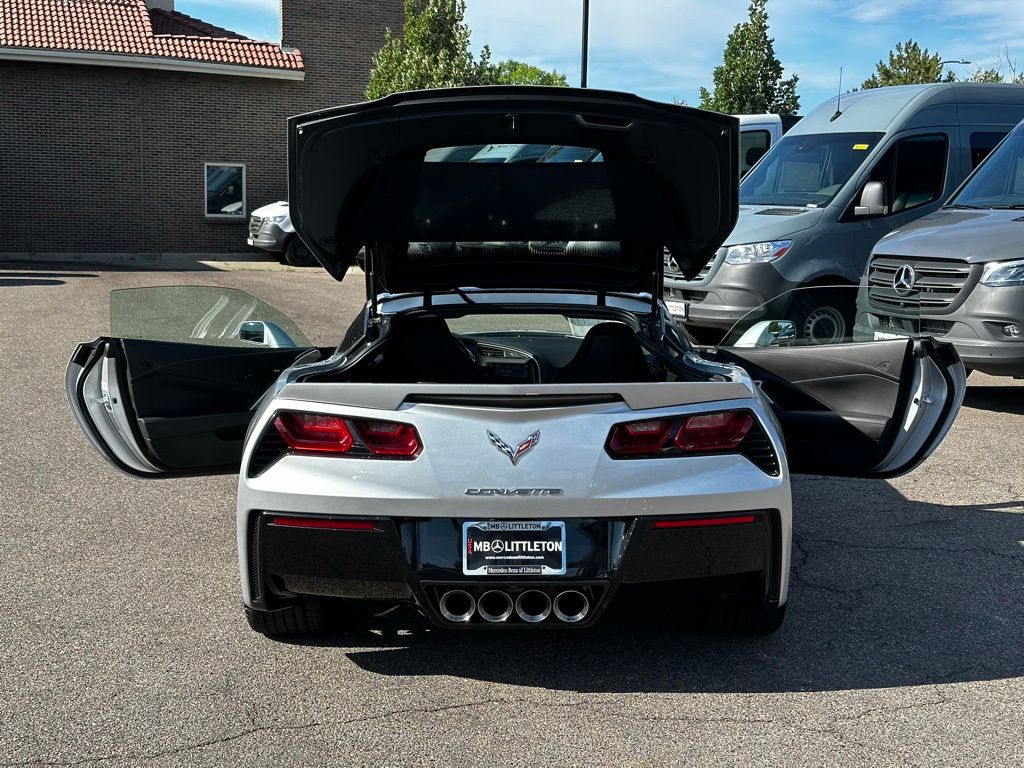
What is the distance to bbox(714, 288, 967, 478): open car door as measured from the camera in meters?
4.50

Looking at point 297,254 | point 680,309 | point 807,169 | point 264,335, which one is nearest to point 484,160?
point 264,335

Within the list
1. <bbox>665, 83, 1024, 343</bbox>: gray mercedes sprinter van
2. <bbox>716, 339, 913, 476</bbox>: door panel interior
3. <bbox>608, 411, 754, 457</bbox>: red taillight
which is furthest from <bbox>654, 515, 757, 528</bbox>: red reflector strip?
<bbox>665, 83, 1024, 343</bbox>: gray mercedes sprinter van

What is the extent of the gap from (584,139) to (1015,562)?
2.58 m

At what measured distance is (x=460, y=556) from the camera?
11.6ft

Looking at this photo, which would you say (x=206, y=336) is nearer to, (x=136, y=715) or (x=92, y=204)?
(x=136, y=715)

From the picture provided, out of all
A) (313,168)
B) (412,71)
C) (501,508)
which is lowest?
(501,508)

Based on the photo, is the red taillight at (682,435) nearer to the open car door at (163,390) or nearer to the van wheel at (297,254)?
the open car door at (163,390)

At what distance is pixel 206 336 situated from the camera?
15.7 ft

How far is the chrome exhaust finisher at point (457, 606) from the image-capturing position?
3586mm

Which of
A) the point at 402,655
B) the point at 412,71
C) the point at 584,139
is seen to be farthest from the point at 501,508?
the point at 412,71

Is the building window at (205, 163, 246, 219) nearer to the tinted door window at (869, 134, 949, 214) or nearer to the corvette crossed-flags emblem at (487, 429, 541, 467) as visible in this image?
the tinted door window at (869, 134, 949, 214)

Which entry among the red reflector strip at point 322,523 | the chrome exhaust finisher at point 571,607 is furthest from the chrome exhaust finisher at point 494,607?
the red reflector strip at point 322,523

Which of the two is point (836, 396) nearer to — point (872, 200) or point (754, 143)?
point (872, 200)

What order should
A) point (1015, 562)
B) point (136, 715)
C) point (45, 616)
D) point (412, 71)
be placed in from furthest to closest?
point (412, 71) → point (1015, 562) → point (45, 616) → point (136, 715)
